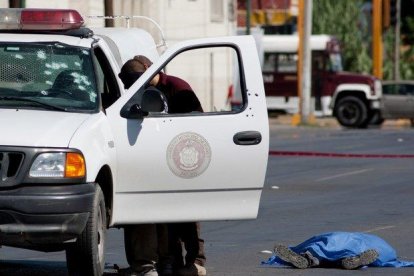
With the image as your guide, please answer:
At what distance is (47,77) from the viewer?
33.6 ft

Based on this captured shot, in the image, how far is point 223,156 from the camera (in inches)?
395

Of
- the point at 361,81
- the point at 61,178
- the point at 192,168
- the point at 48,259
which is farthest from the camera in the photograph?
the point at 361,81

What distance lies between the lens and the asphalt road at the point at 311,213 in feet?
38.9

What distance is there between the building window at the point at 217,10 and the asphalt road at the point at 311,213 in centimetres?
1644

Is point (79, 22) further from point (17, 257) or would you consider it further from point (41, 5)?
point (41, 5)

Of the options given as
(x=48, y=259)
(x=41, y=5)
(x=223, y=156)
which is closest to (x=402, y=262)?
(x=223, y=156)

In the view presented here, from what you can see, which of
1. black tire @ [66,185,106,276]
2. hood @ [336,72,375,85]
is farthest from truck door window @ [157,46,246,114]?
black tire @ [66,185,106,276]

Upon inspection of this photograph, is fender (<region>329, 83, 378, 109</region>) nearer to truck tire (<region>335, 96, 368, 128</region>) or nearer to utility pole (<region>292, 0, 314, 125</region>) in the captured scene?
truck tire (<region>335, 96, 368, 128</region>)

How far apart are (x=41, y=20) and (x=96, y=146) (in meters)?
1.46

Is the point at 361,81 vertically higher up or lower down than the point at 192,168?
lower down

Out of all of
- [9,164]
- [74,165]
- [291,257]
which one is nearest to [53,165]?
[74,165]

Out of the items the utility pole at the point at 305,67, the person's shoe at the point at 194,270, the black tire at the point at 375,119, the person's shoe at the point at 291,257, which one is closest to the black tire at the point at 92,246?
the person's shoe at the point at 194,270

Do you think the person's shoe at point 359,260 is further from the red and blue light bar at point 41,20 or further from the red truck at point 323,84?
the red truck at point 323,84

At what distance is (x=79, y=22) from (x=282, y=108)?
40133 millimetres
